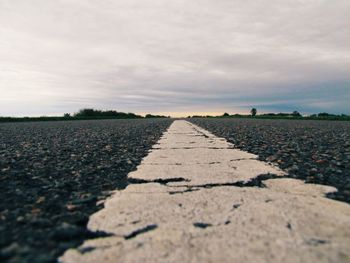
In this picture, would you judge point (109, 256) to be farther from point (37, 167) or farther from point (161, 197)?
point (37, 167)

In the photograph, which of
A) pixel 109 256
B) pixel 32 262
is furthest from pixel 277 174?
pixel 32 262

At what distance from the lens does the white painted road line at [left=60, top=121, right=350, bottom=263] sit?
1.30m

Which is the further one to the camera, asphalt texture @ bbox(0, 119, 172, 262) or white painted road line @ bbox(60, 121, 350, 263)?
asphalt texture @ bbox(0, 119, 172, 262)

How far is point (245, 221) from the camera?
1.65 metres

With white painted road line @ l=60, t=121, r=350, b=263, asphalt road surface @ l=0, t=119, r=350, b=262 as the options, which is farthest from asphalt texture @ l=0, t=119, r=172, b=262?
white painted road line @ l=60, t=121, r=350, b=263

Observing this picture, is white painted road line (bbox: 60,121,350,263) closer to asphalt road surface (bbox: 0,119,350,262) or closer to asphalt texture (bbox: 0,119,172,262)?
asphalt road surface (bbox: 0,119,350,262)

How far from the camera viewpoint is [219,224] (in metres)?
1.61

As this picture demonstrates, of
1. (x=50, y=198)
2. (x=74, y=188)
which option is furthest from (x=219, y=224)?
(x=74, y=188)

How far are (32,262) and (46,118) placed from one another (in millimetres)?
30837

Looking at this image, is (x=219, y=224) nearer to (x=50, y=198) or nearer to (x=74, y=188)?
(x=50, y=198)

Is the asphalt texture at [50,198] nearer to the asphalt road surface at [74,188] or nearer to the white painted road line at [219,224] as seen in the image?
the asphalt road surface at [74,188]

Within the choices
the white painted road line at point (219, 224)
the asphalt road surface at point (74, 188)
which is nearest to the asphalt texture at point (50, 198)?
the asphalt road surface at point (74, 188)

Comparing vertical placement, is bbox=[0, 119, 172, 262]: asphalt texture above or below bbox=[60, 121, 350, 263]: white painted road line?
below

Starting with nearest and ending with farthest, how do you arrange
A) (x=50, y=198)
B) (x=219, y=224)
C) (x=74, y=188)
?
1. (x=219, y=224)
2. (x=50, y=198)
3. (x=74, y=188)
